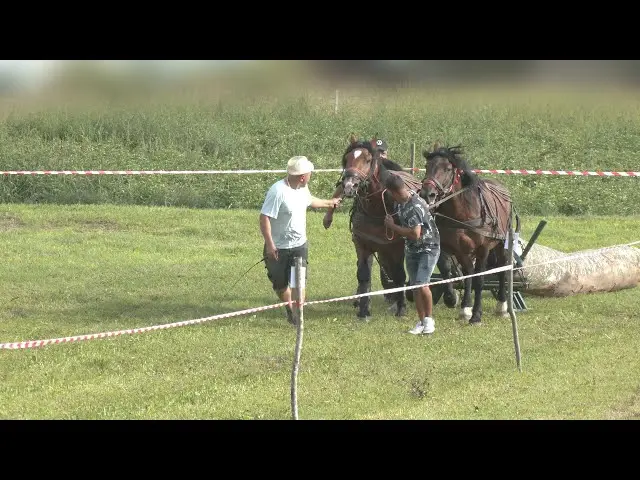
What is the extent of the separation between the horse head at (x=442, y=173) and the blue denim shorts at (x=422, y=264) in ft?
Result: 2.04

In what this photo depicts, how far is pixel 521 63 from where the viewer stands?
10.9m

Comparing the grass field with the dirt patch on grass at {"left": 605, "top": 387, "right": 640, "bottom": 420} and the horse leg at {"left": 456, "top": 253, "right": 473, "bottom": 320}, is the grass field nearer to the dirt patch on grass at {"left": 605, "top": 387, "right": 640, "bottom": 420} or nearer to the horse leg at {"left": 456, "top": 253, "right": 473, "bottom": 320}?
the dirt patch on grass at {"left": 605, "top": 387, "right": 640, "bottom": 420}

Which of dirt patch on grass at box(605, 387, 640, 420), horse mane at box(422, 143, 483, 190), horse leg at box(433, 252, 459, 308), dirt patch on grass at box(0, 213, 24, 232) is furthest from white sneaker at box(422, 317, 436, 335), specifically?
dirt patch on grass at box(0, 213, 24, 232)

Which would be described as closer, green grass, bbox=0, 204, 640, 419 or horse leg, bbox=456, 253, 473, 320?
green grass, bbox=0, 204, 640, 419

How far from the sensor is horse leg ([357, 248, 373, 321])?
1245cm

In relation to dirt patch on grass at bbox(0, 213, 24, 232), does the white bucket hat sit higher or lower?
higher

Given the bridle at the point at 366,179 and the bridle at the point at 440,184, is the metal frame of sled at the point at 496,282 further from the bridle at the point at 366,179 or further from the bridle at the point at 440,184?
the bridle at the point at 366,179

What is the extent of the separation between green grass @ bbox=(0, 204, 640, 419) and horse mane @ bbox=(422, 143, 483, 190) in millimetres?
1692

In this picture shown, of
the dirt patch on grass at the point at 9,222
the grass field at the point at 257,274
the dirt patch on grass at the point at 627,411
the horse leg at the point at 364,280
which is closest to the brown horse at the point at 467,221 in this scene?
the grass field at the point at 257,274

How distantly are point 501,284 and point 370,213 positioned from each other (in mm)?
2050

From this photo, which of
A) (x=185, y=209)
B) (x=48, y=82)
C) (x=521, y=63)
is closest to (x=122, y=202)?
(x=185, y=209)

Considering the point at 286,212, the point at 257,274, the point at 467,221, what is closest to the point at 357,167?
the point at 286,212

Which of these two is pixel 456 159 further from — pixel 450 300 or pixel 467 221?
pixel 450 300

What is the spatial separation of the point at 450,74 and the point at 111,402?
4.90 m
